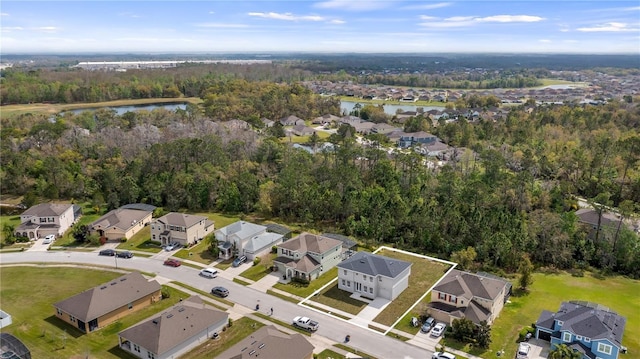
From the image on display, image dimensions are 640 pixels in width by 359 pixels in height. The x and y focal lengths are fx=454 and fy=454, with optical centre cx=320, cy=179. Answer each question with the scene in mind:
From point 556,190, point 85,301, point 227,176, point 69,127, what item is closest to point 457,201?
point 556,190

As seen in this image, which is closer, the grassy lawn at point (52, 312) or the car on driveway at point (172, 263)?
the grassy lawn at point (52, 312)

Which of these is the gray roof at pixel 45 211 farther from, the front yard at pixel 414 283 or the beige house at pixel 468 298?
the beige house at pixel 468 298

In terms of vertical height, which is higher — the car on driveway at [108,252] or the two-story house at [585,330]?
the two-story house at [585,330]

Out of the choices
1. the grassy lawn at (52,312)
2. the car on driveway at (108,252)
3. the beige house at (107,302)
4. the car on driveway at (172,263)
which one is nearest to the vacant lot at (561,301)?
the grassy lawn at (52,312)

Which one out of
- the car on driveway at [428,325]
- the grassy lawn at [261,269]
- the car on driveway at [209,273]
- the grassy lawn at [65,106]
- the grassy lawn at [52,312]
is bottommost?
the grassy lawn at [52,312]

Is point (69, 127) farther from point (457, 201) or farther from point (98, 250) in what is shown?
point (457, 201)
